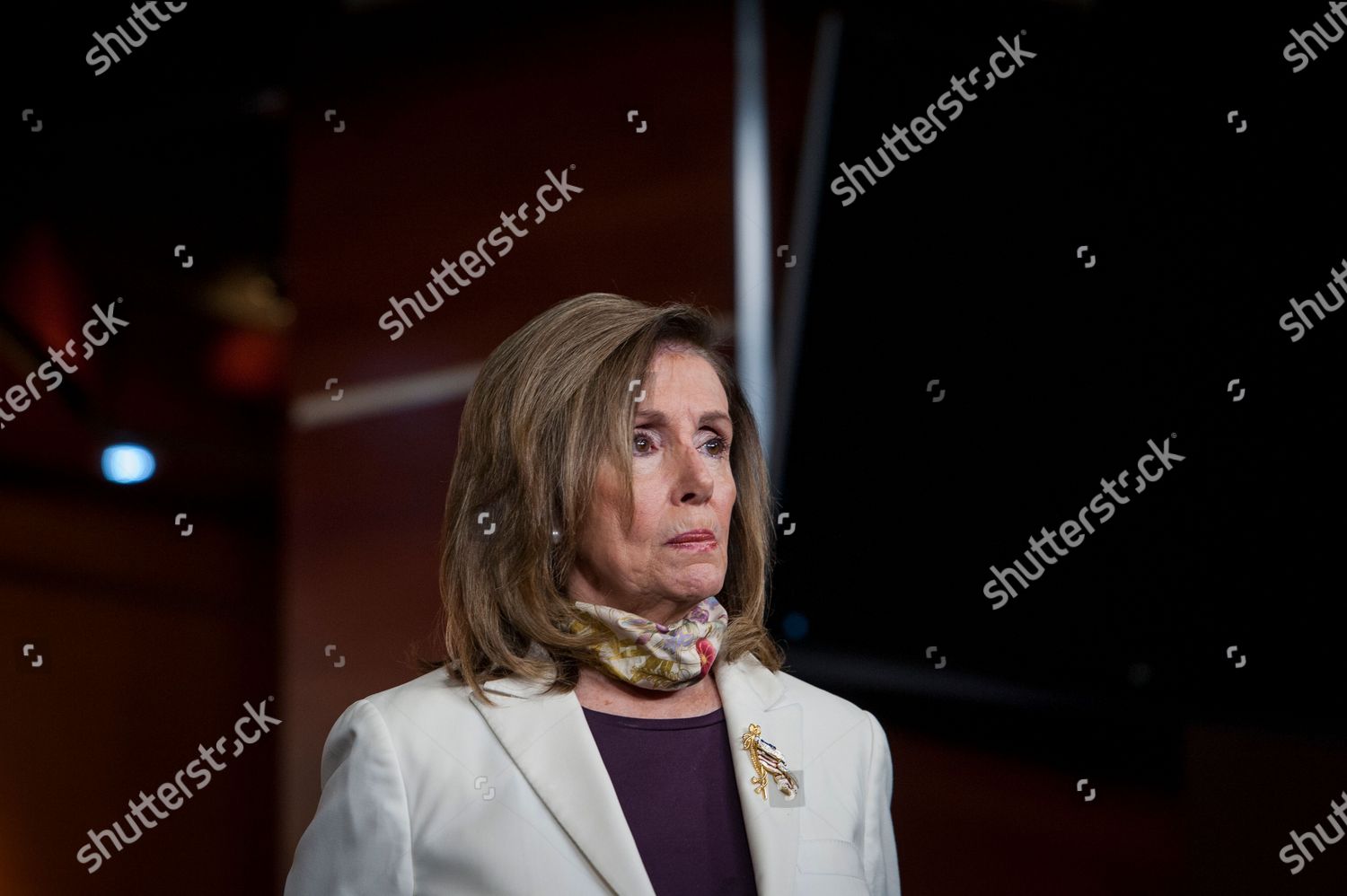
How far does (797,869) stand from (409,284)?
93.7 inches

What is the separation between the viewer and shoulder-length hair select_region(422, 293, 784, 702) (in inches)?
79.3

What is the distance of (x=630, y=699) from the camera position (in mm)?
2029

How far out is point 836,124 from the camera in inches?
137

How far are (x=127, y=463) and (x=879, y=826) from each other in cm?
284

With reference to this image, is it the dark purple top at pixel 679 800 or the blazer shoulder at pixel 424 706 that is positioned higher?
the blazer shoulder at pixel 424 706
